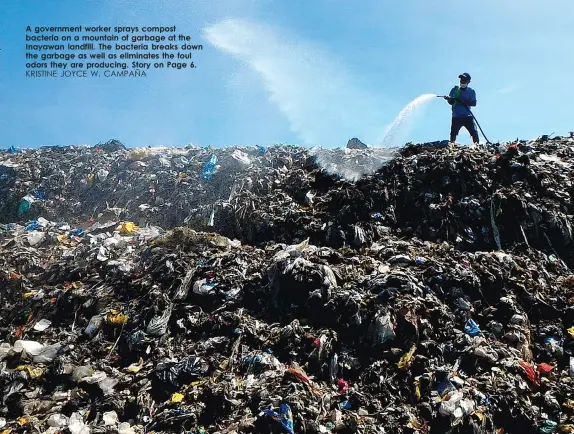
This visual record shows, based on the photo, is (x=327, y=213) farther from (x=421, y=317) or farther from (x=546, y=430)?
(x=546, y=430)

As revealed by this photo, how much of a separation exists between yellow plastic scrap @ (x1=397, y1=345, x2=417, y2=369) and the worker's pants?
5272 millimetres

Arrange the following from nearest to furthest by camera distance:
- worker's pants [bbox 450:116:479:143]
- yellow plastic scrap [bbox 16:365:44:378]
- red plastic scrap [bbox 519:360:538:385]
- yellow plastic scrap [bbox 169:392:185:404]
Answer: yellow plastic scrap [bbox 169:392:185:404] < red plastic scrap [bbox 519:360:538:385] < yellow plastic scrap [bbox 16:365:44:378] < worker's pants [bbox 450:116:479:143]

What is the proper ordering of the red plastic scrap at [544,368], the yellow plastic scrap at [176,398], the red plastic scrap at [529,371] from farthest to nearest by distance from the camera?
the red plastic scrap at [544,368] < the red plastic scrap at [529,371] < the yellow plastic scrap at [176,398]

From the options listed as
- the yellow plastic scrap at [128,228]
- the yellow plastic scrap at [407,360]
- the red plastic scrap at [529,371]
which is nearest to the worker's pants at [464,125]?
the red plastic scrap at [529,371]

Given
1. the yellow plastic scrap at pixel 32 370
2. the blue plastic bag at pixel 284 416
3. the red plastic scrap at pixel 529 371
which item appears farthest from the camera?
the yellow plastic scrap at pixel 32 370

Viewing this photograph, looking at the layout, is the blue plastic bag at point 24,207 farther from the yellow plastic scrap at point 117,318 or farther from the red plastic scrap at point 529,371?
the red plastic scrap at point 529,371

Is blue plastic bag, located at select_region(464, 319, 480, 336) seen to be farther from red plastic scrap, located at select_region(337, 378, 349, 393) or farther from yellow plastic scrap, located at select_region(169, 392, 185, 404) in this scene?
yellow plastic scrap, located at select_region(169, 392, 185, 404)

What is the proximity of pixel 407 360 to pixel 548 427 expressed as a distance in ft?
4.18

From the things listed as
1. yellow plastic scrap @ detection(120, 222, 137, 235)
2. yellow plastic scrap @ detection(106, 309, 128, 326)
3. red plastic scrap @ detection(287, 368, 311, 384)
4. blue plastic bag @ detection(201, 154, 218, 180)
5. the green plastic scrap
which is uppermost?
blue plastic bag @ detection(201, 154, 218, 180)

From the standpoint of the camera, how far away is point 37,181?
33.0 feet

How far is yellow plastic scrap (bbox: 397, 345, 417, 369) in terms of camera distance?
165 inches

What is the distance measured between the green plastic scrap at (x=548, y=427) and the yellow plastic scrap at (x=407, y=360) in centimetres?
121

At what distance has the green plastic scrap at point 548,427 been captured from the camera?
3.66 metres

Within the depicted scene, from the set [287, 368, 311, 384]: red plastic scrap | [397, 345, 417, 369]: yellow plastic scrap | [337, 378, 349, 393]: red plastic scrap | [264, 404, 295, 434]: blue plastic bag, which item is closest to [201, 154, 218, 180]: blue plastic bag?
[287, 368, 311, 384]: red plastic scrap
